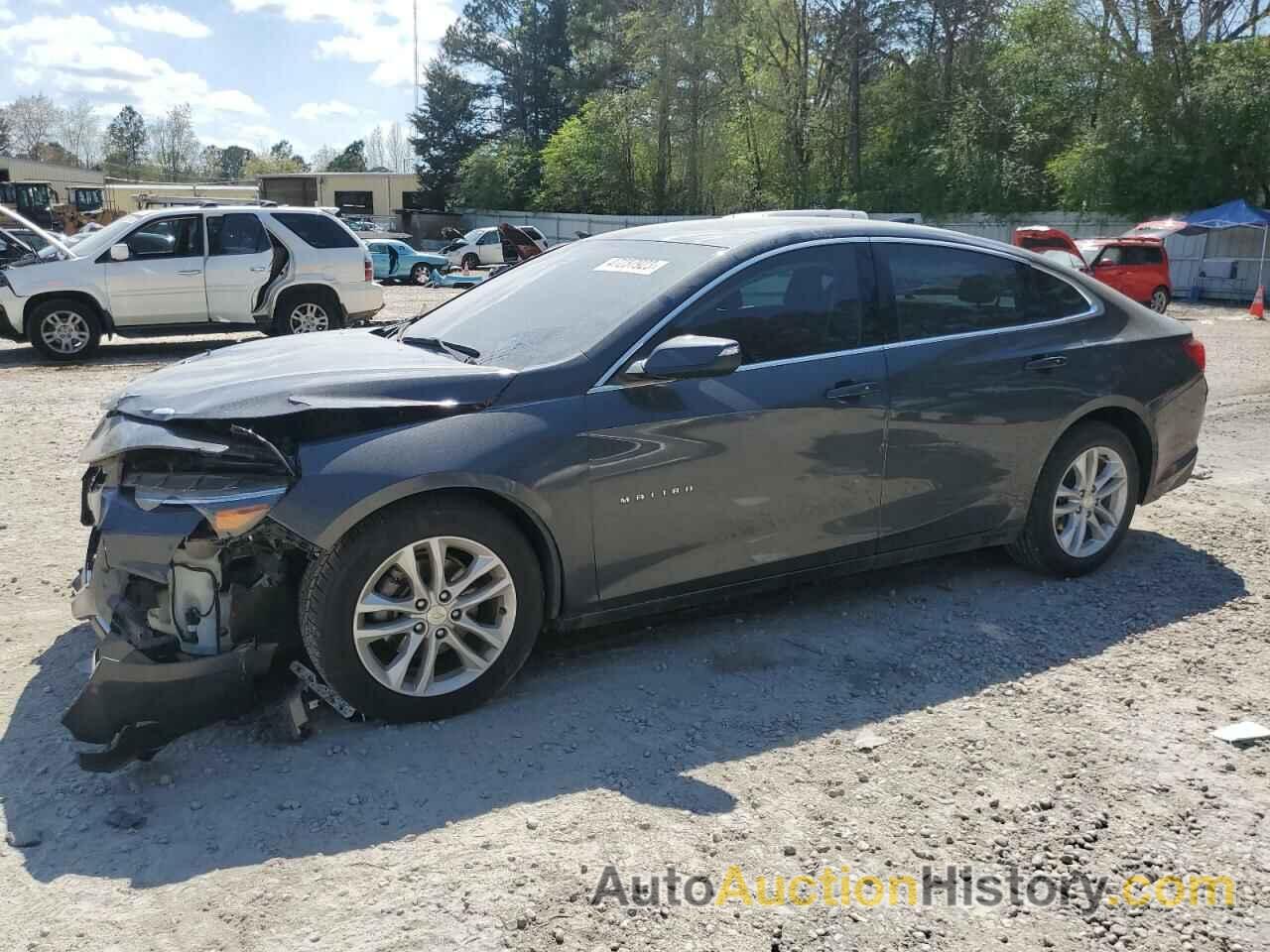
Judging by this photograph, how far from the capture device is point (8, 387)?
34.8 ft

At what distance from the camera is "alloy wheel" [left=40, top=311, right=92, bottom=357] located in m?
12.6

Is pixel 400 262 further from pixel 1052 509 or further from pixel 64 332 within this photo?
pixel 1052 509

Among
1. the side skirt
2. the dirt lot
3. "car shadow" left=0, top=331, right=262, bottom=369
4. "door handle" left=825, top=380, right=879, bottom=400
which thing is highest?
"door handle" left=825, top=380, right=879, bottom=400

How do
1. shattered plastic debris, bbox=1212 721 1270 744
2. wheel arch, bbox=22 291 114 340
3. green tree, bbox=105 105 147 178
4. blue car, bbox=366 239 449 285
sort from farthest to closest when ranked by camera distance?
green tree, bbox=105 105 147 178
blue car, bbox=366 239 449 285
wheel arch, bbox=22 291 114 340
shattered plastic debris, bbox=1212 721 1270 744

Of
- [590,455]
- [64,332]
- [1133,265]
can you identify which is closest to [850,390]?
[590,455]

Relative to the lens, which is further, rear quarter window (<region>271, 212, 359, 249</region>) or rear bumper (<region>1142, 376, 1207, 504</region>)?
rear quarter window (<region>271, 212, 359, 249</region>)

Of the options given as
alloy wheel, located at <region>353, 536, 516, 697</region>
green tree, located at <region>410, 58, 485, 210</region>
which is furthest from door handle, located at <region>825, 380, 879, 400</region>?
green tree, located at <region>410, 58, 485, 210</region>

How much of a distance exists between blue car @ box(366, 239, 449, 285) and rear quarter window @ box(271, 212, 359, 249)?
16.3m

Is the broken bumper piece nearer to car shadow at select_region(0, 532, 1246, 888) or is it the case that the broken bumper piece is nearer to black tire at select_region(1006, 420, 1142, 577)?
A: car shadow at select_region(0, 532, 1246, 888)

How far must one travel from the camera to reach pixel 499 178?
5588cm

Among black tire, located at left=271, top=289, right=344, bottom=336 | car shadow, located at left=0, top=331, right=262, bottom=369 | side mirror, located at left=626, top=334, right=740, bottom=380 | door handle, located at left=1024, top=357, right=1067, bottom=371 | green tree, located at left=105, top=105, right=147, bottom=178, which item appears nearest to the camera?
side mirror, located at left=626, top=334, right=740, bottom=380

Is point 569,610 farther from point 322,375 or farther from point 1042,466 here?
point 1042,466

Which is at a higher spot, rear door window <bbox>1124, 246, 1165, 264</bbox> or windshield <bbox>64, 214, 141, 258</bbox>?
rear door window <bbox>1124, 246, 1165, 264</bbox>

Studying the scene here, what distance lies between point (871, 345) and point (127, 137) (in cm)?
12937
